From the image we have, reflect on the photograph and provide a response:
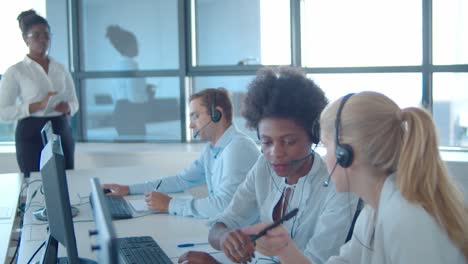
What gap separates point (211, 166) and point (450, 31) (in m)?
2.54

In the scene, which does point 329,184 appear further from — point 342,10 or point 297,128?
point 342,10

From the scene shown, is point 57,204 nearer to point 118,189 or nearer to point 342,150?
point 342,150

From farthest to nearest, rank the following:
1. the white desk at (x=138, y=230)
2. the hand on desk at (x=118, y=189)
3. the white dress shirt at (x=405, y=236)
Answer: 1. the hand on desk at (x=118, y=189)
2. the white desk at (x=138, y=230)
3. the white dress shirt at (x=405, y=236)

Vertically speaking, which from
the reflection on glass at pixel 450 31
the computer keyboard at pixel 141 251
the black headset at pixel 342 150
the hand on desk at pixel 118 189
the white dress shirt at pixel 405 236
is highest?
the reflection on glass at pixel 450 31

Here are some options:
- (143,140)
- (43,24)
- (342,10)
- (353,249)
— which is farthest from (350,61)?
(353,249)

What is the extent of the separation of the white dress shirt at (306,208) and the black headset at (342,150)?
0.35m

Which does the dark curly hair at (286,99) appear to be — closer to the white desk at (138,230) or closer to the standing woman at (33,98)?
the white desk at (138,230)

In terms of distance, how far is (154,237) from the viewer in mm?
2010

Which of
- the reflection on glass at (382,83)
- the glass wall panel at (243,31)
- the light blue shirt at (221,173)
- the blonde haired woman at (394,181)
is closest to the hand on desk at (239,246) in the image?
the blonde haired woman at (394,181)

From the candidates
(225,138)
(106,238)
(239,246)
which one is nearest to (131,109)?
(225,138)

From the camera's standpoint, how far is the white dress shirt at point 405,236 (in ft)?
3.86

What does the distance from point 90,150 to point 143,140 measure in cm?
53

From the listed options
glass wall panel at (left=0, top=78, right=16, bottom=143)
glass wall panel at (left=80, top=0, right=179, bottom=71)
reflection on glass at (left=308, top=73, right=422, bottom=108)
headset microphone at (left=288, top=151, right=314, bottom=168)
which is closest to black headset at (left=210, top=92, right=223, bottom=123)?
headset microphone at (left=288, top=151, right=314, bottom=168)

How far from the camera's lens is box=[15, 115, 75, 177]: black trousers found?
147 inches
